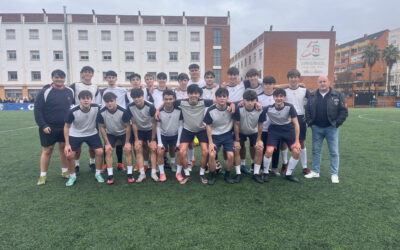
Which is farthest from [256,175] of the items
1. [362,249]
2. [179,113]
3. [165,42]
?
[165,42]

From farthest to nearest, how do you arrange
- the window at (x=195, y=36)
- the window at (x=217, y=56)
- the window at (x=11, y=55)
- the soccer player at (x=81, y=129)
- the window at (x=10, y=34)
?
the window at (x=217, y=56), the window at (x=195, y=36), the window at (x=11, y=55), the window at (x=10, y=34), the soccer player at (x=81, y=129)

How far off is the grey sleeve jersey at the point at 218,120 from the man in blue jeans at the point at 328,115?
148 cm

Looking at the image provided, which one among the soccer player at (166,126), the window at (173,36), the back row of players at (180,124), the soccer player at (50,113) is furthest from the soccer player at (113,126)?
the window at (173,36)

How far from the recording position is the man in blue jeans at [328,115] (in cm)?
427

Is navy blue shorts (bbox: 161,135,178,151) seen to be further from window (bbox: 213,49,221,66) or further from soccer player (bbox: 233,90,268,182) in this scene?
window (bbox: 213,49,221,66)

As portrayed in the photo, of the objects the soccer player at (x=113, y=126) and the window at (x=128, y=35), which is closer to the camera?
the soccer player at (x=113, y=126)

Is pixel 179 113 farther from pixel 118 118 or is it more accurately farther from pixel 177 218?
pixel 177 218

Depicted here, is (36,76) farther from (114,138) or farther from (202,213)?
(202,213)

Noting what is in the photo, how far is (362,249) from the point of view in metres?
2.42

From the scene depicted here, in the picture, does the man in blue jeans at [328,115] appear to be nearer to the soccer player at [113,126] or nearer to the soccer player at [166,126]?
the soccer player at [166,126]

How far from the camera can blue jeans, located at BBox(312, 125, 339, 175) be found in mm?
4344

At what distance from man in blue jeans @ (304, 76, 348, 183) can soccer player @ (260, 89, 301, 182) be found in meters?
0.39

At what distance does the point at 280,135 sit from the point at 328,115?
2.84 ft

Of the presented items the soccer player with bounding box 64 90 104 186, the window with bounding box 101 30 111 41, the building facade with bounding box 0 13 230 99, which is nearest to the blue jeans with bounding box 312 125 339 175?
the soccer player with bounding box 64 90 104 186
